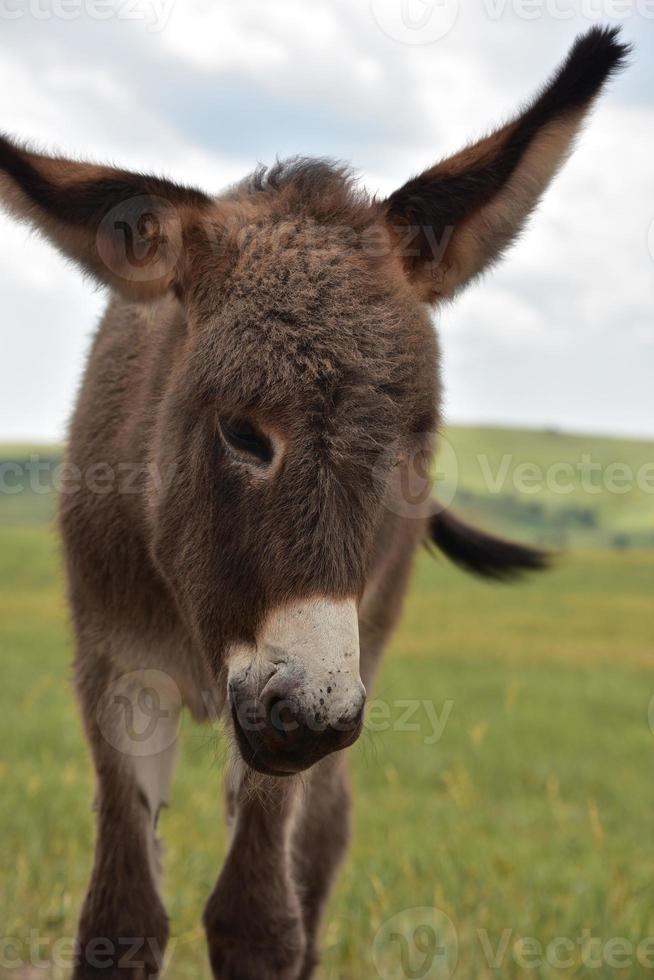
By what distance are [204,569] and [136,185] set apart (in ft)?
3.65

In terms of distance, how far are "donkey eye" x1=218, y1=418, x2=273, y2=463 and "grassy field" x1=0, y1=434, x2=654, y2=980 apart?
1.06 meters

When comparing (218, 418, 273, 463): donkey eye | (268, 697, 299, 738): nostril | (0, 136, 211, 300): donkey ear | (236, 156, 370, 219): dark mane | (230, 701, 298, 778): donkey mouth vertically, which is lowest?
(230, 701, 298, 778): donkey mouth

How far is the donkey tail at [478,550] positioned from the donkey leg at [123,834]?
2372 millimetres

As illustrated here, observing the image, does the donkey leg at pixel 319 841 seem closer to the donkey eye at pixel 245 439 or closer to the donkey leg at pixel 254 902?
the donkey leg at pixel 254 902

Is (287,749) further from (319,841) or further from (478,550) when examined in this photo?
(478,550)

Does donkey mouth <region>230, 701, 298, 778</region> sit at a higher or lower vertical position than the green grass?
higher

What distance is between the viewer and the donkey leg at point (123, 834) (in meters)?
3.97

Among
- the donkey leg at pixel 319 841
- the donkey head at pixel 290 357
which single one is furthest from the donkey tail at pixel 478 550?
the donkey head at pixel 290 357

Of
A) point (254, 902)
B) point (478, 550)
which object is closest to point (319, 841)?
point (254, 902)

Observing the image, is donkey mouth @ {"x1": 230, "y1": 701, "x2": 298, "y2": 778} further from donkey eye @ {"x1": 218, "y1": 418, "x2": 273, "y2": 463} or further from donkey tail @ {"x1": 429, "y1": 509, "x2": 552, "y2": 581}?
donkey tail @ {"x1": 429, "y1": 509, "x2": 552, "y2": 581}

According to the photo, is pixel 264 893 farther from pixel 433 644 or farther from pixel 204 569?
pixel 433 644

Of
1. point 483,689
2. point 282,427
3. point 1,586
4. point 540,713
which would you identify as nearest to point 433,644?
point 483,689

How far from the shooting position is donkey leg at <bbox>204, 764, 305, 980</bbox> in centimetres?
400

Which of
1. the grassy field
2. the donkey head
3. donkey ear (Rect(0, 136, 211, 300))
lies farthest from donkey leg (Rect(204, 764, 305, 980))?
donkey ear (Rect(0, 136, 211, 300))
